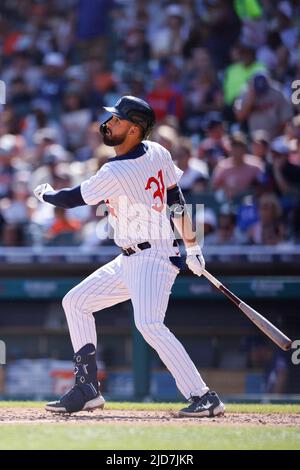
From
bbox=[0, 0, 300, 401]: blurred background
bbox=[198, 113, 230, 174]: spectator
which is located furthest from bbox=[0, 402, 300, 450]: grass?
bbox=[198, 113, 230, 174]: spectator

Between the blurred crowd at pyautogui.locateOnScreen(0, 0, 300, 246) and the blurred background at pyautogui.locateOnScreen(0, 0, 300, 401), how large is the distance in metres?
0.02

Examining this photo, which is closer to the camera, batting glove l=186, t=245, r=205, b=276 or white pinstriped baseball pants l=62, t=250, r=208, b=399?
white pinstriped baseball pants l=62, t=250, r=208, b=399

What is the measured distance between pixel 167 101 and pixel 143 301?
6045 mm

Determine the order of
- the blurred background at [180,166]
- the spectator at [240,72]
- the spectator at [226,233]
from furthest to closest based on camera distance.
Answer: the spectator at [240,72]
the spectator at [226,233]
the blurred background at [180,166]

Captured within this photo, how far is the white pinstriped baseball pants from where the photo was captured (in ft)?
19.0

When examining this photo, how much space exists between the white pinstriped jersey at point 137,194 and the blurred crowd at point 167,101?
3.22 metres

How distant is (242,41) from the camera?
11766mm

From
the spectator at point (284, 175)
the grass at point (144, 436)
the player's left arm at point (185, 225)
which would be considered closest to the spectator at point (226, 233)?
the spectator at point (284, 175)

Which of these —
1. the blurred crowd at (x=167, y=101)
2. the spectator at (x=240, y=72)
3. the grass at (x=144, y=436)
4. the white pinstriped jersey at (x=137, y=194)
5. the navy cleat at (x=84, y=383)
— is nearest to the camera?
the grass at (x=144, y=436)

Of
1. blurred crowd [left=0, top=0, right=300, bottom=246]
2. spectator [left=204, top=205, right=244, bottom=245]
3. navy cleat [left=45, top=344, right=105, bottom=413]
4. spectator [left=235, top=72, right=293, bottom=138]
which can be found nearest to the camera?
navy cleat [left=45, top=344, right=105, bottom=413]

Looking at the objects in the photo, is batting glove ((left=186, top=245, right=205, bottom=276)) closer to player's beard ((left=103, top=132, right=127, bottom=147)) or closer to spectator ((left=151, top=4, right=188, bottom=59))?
player's beard ((left=103, top=132, right=127, bottom=147))

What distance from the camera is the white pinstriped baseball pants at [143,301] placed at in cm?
578

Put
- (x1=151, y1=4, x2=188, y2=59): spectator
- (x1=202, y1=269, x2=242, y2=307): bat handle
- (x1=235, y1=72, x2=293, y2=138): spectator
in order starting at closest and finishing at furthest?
1. (x1=202, y1=269, x2=242, y2=307): bat handle
2. (x1=235, y1=72, x2=293, y2=138): spectator
3. (x1=151, y1=4, x2=188, y2=59): spectator

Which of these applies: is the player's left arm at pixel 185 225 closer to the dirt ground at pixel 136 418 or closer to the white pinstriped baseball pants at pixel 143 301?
the white pinstriped baseball pants at pixel 143 301
